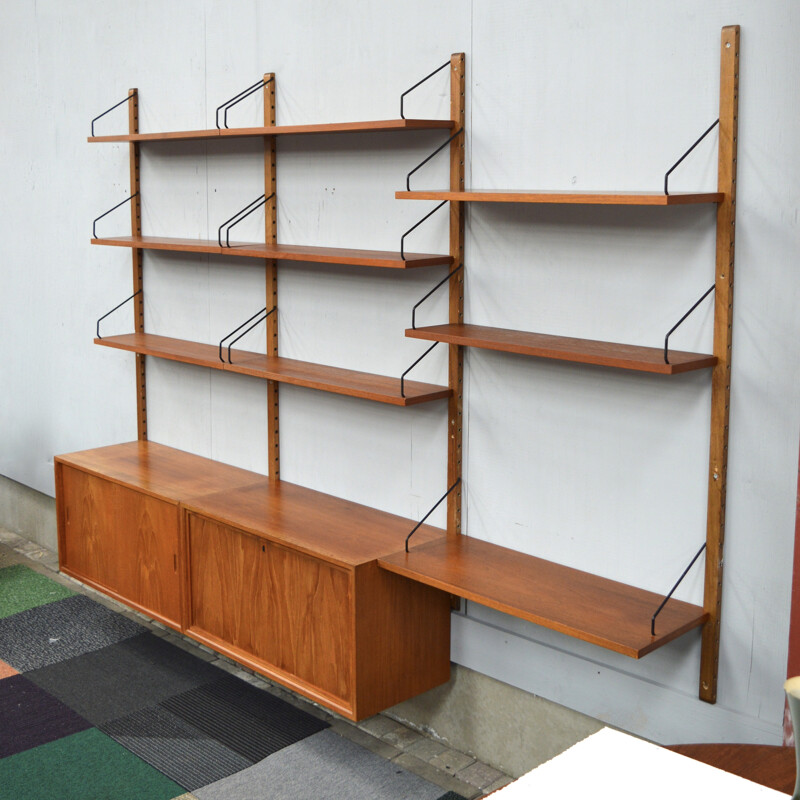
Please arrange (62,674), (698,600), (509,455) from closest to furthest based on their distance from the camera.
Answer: (698,600)
(509,455)
(62,674)

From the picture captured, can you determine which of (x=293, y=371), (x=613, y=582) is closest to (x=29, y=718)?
(x=293, y=371)

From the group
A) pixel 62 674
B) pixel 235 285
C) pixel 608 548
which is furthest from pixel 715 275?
pixel 62 674

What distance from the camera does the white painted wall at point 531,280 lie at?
245 cm

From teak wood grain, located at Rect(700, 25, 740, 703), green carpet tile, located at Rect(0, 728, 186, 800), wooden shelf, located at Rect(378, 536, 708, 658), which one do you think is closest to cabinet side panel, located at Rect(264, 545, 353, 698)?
wooden shelf, located at Rect(378, 536, 708, 658)

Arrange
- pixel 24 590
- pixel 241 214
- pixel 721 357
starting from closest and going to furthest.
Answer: pixel 721 357 < pixel 241 214 < pixel 24 590

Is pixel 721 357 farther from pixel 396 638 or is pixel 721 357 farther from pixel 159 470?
pixel 159 470

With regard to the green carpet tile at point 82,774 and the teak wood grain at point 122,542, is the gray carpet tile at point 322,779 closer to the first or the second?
the green carpet tile at point 82,774

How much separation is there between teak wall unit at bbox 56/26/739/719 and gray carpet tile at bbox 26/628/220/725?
0.83ft

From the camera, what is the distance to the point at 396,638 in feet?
10.1

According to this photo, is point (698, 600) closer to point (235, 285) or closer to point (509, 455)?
point (509, 455)

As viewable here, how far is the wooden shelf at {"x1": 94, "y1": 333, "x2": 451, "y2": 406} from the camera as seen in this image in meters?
3.07

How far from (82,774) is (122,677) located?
672 millimetres

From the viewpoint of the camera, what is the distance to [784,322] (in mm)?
2367

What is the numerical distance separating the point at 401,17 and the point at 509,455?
1370mm
